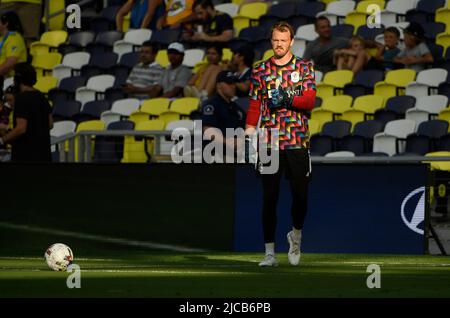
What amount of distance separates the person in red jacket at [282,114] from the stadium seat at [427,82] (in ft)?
23.4

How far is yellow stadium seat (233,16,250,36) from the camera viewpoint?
2109 cm

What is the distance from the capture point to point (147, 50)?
1950 centimetres

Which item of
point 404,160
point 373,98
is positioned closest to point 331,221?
point 404,160

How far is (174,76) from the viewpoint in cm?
1919

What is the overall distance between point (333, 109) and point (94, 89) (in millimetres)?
4761

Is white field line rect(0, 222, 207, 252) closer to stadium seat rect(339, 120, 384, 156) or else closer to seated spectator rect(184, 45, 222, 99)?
stadium seat rect(339, 120, 384, 156)

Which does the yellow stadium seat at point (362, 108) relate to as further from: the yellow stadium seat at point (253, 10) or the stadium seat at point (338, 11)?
the yellow stadium seat at point (253, 10)

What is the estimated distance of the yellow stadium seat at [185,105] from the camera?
18469mm

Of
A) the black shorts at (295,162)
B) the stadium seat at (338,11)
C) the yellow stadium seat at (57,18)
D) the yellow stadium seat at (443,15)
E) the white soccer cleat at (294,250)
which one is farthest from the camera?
the yellow stadium seat at (57,18)

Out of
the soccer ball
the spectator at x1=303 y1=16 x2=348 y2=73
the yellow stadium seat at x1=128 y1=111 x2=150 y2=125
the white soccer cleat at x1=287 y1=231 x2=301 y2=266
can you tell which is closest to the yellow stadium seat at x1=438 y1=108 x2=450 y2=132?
the spectator at x1=303 y1=16 x2=348 y2=73

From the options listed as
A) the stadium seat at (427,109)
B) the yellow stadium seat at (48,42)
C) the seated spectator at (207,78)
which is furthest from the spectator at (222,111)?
the yellow stadium seat at (48,42)

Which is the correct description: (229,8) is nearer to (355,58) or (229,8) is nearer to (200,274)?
(355,58)

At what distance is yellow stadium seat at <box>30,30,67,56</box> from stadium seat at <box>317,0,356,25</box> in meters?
5.11
